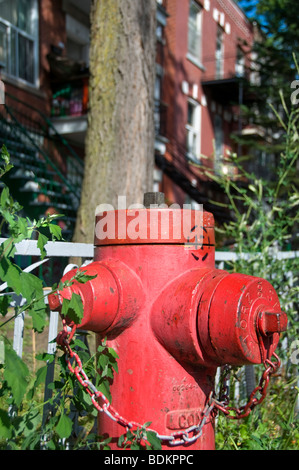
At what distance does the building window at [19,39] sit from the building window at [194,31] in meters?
7.41

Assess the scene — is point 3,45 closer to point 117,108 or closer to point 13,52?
point 13,52

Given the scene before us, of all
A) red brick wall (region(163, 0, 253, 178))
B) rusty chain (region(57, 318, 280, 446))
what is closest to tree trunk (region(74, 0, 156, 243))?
rusty chain (region(57, 318, 280, 446))

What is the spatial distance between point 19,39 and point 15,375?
31.5 feet

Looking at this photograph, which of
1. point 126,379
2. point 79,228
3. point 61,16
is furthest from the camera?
point 61,16

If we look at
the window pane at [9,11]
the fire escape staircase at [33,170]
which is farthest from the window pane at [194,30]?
the fire escape staircase at [33,170]

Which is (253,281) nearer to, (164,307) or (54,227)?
(164,307)

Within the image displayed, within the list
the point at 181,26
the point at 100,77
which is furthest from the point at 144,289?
the point at 181,26

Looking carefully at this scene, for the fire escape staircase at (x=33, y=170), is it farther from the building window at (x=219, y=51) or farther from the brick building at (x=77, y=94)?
the building window at (x=219, y=51)

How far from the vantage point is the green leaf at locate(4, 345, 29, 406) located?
114 cm

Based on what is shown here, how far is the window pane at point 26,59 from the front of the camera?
9556mm

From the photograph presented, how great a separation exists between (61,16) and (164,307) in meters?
10.3

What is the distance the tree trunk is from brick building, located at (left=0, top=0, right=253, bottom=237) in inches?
31.3

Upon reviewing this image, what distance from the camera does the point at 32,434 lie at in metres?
1.41

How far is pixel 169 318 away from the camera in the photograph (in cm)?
158
